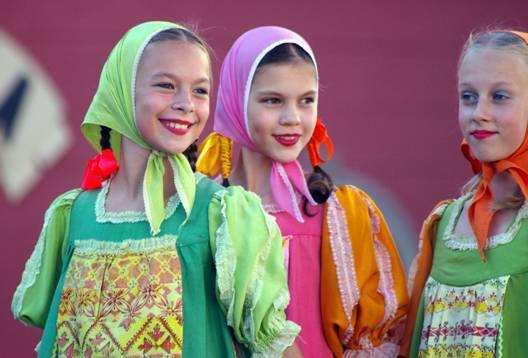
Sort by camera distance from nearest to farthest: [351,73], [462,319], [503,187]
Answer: [462,319], [503,187], [351,73]

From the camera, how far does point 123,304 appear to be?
3.11 meters

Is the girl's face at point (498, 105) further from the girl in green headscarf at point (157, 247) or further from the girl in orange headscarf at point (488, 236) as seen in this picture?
the girl in green headscarf at point (157, 247)

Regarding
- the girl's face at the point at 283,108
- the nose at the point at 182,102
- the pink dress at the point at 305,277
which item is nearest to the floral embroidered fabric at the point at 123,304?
the nose at the point at 182,102

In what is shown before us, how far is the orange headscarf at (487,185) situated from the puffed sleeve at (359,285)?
12.6 inches

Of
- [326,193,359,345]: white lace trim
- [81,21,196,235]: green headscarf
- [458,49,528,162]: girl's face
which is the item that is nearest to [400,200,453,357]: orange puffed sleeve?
[326,193,359,345]: white lace trim

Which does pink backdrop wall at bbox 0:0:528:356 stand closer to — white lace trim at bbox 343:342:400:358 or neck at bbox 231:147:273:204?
neck at bbox 231:147:273:204

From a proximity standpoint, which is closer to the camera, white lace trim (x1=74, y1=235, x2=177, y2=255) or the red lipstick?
white lace trim (x1=74, y1=235, x2=177, y2=255)

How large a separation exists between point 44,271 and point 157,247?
0.37m

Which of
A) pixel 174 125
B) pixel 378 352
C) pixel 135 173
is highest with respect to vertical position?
pixel 174 125

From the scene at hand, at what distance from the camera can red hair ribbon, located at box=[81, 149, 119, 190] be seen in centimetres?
333

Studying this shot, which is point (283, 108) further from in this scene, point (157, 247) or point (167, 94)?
point (157, 247)

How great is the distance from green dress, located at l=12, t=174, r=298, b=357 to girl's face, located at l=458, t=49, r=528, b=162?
0.75 metres

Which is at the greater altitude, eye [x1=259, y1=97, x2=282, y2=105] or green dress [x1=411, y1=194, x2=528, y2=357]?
eye [x1=259, y1=97, x2=282, y2=105]

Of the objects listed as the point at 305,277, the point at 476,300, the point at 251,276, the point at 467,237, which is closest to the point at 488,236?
the point at 467,237
